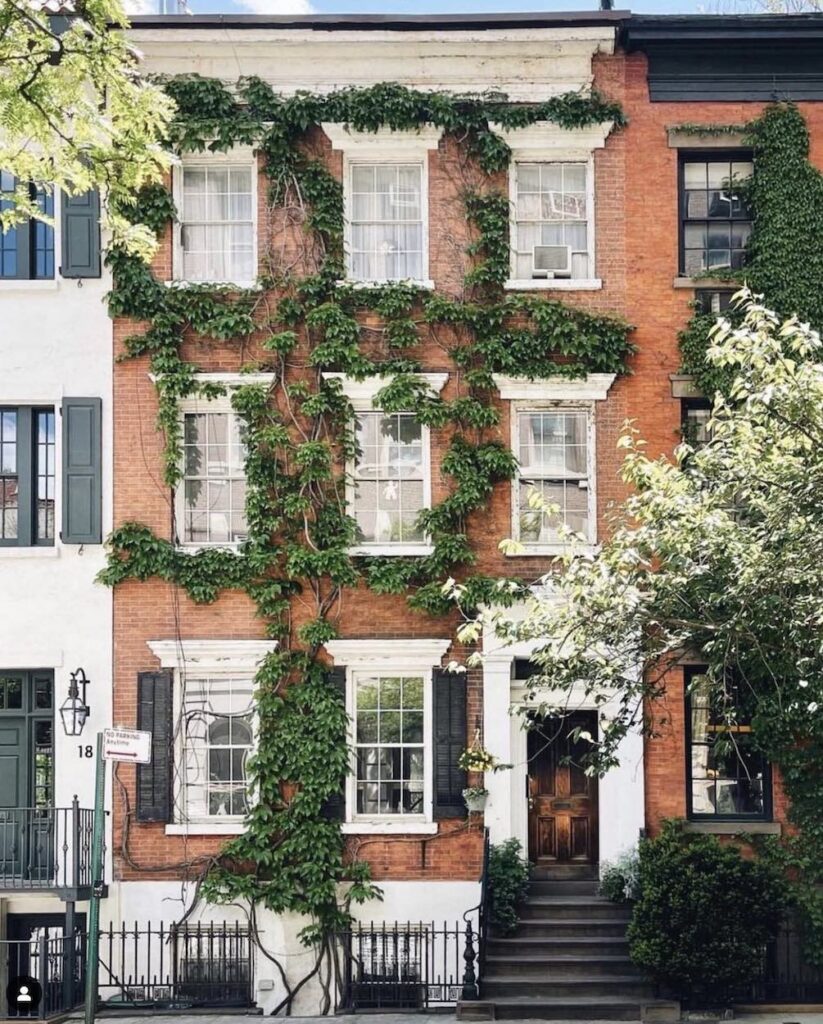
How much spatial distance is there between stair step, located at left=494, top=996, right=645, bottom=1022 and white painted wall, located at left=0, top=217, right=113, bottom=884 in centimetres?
535

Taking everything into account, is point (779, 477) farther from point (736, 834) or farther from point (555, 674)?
point (736, 834)

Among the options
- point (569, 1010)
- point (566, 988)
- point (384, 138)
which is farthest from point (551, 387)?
point (569, 1010)

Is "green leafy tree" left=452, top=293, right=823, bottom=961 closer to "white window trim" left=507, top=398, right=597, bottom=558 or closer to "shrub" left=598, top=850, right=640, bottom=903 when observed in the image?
"shrub" left=598, top=850, right=640, bottom=903

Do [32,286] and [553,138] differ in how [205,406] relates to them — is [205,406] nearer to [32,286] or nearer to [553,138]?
[32,286]

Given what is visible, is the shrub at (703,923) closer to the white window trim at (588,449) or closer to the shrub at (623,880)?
the shrub at (623,880)

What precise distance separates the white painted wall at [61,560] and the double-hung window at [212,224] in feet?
4.10

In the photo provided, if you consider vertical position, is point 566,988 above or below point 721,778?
below

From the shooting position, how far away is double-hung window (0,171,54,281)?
814 inches

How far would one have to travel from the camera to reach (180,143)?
67.3 ft

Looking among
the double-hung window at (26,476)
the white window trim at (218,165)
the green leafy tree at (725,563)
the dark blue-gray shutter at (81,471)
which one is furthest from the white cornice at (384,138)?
the green leafy tree at (725,563)

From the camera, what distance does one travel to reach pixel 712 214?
20.9 metres

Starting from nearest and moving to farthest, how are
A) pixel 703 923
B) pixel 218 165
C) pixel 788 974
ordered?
pixel 703 923 → pixel 788 974 → pixel 218 165

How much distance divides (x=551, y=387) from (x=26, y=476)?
6836 millimetres

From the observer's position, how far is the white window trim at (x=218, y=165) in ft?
67.9
